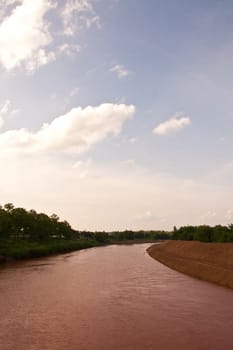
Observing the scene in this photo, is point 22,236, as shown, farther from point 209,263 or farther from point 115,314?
point 115,314

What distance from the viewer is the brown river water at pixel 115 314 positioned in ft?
60.2

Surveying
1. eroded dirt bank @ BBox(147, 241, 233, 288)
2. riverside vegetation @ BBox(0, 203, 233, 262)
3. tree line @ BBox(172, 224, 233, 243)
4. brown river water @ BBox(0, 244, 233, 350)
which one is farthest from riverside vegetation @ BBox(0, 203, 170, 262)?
tree line @ BBox(172, 224, 233, 243)

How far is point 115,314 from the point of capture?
24.2 metres

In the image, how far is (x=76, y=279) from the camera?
4044cm

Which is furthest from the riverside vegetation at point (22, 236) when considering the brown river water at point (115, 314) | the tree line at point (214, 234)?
the tree line at point (214, 234)

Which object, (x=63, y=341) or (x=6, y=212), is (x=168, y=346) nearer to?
(x=63, y=341)

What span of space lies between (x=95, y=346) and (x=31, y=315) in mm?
7793

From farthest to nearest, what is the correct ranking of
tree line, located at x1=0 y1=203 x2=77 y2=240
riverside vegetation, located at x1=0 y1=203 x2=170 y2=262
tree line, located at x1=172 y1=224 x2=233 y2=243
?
tree line, located at x1=0 y1=203 x2=77 y2=240
tree line, located at x1=172 y1=224 x2=233 y2=243
riverside vegetation, located at x1=0 y1=203 x2=170 y2=262

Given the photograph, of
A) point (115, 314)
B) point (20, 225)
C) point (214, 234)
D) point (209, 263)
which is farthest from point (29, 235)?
point (115, 314)

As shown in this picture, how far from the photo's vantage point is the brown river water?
18344 mm

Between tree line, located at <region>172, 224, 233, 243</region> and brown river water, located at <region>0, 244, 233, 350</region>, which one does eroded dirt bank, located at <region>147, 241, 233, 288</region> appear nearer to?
brown river water, located at <region>0, 244, 233, 350</region>

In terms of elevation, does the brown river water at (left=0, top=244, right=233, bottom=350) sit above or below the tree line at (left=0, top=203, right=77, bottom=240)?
below

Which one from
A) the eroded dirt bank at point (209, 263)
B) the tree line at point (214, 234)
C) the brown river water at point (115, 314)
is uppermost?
the tree line at point (214, 234)

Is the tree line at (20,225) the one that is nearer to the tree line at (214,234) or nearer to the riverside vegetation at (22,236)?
the riverside vegetation at (22,236)
